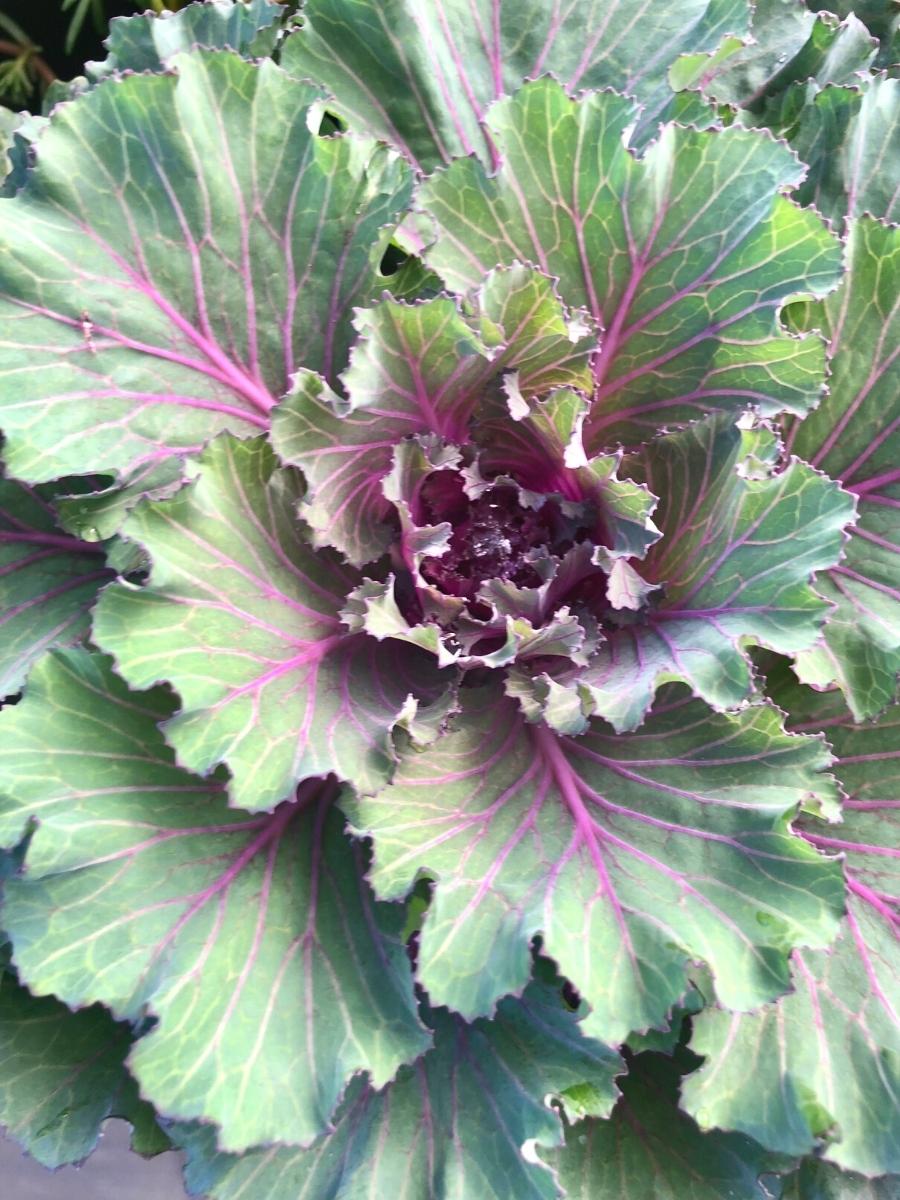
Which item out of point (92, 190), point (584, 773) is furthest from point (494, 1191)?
point (92, 190)

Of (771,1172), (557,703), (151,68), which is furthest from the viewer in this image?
(151,68)

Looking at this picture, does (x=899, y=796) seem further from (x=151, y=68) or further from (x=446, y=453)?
(x=151, y=68)

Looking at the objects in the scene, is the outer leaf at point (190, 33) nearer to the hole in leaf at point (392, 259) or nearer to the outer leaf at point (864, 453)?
the hole in leaf at point (392, 259)

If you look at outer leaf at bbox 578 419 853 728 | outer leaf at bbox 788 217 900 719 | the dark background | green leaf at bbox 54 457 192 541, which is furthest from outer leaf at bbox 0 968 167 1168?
the dark background

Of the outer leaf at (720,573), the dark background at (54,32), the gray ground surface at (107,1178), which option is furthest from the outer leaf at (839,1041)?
the dark background at (54,32)

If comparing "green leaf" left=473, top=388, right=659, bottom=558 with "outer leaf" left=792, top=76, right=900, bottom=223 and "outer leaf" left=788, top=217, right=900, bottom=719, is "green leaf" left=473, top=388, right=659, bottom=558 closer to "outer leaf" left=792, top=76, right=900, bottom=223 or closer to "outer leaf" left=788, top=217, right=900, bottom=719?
"outer leaf" left=788, top=217, right=900, bottom=719

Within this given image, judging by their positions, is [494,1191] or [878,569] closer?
[494,1191]

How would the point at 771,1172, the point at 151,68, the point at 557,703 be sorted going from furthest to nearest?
the point at 151,68
the point at 771,1172
the point at 557,703

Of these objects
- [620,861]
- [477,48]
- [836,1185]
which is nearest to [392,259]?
[477,48]
